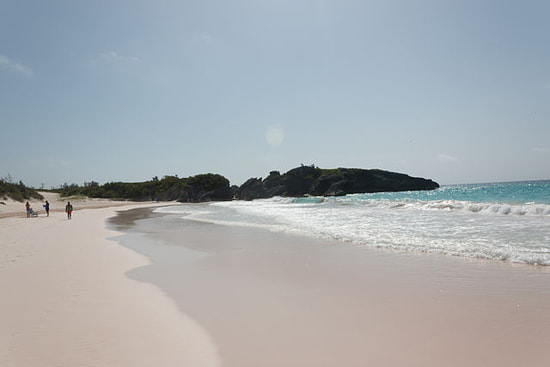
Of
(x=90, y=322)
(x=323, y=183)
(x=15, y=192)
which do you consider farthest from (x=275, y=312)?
(x=323, y=183)

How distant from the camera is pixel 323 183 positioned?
102938mm

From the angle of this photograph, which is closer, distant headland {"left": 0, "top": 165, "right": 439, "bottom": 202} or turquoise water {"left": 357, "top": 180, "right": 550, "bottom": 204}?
turquoise water {"left": 357, "top": 180, "right": 550, "bottom": 204}

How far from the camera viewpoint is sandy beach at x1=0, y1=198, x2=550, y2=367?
3.83 metres

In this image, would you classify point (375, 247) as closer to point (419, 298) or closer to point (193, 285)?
point (419, 298)

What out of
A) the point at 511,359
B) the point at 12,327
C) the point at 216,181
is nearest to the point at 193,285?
the point at 12,327

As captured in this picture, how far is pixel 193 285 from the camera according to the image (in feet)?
23.0

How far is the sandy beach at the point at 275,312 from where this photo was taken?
12.6 ft

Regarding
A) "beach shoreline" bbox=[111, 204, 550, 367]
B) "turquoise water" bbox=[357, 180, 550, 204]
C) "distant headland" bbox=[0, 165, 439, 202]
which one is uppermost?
"distant headland" bbox=[0, 165, 439, 202]

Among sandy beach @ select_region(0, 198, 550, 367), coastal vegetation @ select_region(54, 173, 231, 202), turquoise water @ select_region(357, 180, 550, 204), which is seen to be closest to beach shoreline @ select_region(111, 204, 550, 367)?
sandy beach @ select_region(0, 198, 550, 367)

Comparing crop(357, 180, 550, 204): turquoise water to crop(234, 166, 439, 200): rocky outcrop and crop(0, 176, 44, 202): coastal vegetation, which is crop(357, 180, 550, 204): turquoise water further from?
crop(0, 176, 44, 202): coastal vegetation

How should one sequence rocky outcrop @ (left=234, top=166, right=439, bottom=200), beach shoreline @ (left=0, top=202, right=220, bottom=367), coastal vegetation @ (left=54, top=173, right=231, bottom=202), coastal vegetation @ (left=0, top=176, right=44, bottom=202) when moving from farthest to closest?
rocky outcrop @ (left=234, top=166, right=439, bottom=200), coastal vegetation @ (left=54, top=173, right=231, bottom=202), coastal vegetation @ (left=0, top=176, right=44, bottom=202), beach shoreline @ (left=0, top=202, right=220, bottom=367)

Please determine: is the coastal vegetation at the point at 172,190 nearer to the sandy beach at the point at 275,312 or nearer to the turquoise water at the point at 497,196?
the turquoise water at the point at 497,196

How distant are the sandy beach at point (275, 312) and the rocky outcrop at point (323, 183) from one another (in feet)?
302

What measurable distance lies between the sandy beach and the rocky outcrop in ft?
302
